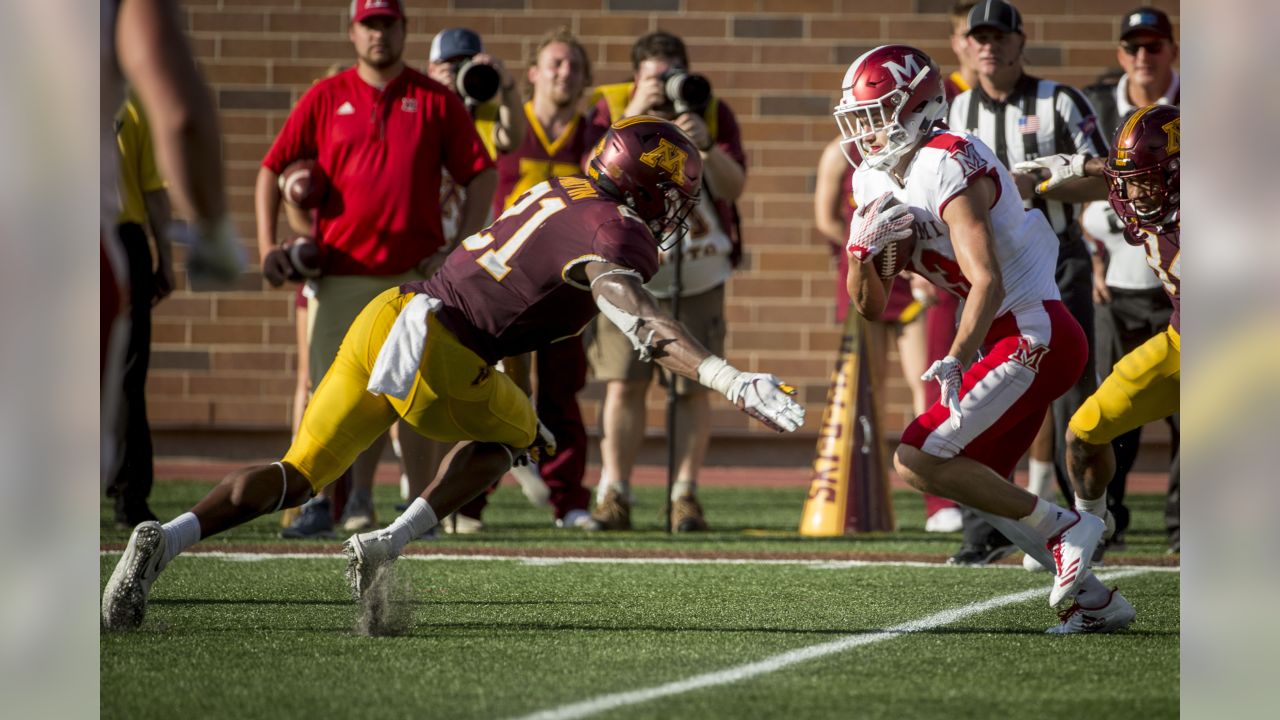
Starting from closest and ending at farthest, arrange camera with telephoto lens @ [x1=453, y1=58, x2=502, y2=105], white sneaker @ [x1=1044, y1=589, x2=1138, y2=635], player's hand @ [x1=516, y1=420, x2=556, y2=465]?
white sneaker @ [x1=1044, y1=589, x2=1138, y2=635] → player's hand @ [x1=516, y1=420, x2=556, y2=465] → camera with telephoto lens @ [x1=453, y1=58, x2=502, y2=105]

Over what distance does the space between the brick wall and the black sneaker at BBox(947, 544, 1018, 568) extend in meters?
4.30

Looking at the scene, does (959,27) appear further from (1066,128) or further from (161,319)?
(161,319)

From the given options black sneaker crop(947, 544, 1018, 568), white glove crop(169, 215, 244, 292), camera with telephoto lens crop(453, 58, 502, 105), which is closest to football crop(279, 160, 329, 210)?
camera with telephoto lens crop(453, 58, 502, 105)

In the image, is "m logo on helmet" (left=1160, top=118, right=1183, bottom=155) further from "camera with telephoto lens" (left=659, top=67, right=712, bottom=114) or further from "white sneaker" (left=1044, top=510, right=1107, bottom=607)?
"camera with telephoto lens" (left=659, top=67, right=712, bottom=114)

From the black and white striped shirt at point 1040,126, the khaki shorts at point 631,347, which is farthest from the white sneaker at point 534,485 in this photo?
the black and white striped shirt at point 1040,126

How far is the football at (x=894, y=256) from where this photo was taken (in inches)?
188

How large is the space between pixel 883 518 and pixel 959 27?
87.1 inches

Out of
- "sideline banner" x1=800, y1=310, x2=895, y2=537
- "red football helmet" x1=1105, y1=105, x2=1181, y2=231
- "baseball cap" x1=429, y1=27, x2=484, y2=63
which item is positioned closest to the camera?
"red football helmet" x1=1105, y1=105, x2=1181, y2=231

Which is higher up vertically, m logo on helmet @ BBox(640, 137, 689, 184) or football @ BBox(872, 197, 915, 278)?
m logo on helmet @ BBox(640, 137, 689, 184)

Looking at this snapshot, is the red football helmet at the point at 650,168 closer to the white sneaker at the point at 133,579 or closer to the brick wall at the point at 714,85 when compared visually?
the white sneaker at the point at 133,579

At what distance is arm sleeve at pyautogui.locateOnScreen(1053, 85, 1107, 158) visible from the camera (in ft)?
21.4

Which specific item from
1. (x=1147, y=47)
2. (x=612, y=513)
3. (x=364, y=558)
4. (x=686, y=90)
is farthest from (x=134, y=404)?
(x=1147, y=47)
